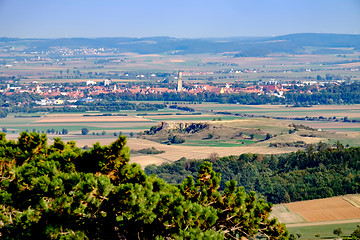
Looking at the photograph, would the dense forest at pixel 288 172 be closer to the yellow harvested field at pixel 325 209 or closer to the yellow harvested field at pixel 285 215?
the yellow harvested field at pixel 325 209

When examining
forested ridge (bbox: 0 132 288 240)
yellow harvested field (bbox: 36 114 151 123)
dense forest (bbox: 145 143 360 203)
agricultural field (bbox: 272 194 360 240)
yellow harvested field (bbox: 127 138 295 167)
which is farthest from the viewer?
yellow harvested field (bbox: 36 114 151 123)

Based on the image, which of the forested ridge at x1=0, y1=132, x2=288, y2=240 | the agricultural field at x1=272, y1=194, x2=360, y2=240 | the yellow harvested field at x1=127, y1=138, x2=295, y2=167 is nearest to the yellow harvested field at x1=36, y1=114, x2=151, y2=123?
the yellow harvested field at x1=127, y1=138, x2=295, y2=167

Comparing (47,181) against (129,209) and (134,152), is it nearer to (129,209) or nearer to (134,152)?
(129,209)

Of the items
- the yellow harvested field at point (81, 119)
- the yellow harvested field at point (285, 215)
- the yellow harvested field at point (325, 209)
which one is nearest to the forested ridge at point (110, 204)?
the yellow harvested field at point (285, 215)

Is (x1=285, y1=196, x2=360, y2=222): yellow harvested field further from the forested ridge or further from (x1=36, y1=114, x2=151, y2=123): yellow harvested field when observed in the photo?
(x1=36, y1=114, x2=151, y2=123): yellow harvested field

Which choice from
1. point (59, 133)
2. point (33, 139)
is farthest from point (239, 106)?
point (33, 139)

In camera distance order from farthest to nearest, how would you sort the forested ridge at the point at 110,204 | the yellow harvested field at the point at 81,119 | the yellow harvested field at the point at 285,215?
the yellow harvested field at the point at 81,119
the yellow harvested field at the point at 285,215
the forested ridge at the point at 110,204
